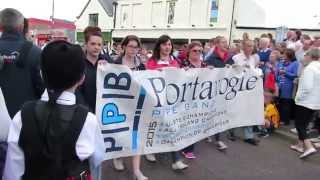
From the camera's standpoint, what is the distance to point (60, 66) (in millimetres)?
2375

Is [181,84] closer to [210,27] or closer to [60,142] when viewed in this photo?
[60,142]

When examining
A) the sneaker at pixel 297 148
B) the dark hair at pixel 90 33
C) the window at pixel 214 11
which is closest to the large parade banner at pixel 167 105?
the dark hair at pixel 90 33

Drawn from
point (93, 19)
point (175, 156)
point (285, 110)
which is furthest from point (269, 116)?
point (93, 19)

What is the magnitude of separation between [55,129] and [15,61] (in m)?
1.64

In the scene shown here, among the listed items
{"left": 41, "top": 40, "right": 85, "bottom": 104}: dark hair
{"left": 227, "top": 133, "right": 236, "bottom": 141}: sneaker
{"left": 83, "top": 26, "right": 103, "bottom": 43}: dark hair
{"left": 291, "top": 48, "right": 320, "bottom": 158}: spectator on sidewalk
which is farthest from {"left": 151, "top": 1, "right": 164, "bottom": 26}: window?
{"left": 41, "top": 40, "right": 85, "bottom": 104}: dark hair

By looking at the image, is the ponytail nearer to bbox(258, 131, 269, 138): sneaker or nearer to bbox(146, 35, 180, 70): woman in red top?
bbox(146, 35, 180, 70): woman in red top

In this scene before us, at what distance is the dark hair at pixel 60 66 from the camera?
238 cm

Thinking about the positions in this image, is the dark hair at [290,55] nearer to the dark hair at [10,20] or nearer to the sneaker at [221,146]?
the sneaker at [221,146]

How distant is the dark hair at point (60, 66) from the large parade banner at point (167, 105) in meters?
2.43

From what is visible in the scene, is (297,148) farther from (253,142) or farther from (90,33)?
(90,33)

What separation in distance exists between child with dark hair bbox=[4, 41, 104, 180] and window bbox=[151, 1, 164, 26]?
39.5m

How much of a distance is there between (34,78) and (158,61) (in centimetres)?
229

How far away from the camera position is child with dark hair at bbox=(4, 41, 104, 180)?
2.36m

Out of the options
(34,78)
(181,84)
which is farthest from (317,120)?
(34,78)
